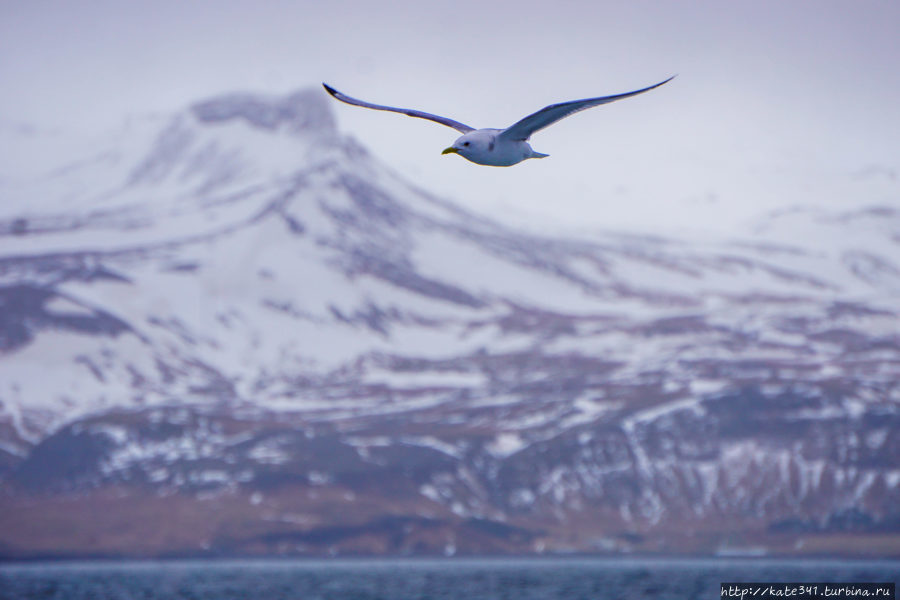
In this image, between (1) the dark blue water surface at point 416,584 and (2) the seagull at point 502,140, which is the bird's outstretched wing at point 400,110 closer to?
(2) the seagull at point 502,140

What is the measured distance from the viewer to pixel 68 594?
142 m

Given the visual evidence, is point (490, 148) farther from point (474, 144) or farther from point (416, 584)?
point (416, 584)

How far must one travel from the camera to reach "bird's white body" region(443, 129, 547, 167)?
34.0m

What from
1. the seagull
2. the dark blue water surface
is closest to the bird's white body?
the seagull

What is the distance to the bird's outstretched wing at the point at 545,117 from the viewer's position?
31453 millimetres

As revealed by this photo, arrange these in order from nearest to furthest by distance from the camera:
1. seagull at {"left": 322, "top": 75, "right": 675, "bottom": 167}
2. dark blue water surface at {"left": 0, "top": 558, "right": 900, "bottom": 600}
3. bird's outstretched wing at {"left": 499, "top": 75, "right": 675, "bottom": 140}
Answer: bird's outstretched wing at {"left": 499, "top": 75, "right": 675, "bottom": 140} → seagull at {"left": 322, "top": 75, "right": 675, "bottom": 167} → dark blue water surface at {"left": 0, "top": 558, "right": 900, "bottom": 600}

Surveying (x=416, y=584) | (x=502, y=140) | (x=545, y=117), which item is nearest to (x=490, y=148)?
(x=502, y=140)

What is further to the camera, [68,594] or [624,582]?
A: [624,582]

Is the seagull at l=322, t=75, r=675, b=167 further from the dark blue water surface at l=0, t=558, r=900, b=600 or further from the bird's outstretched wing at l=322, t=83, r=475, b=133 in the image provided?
the dark blue water surface at l=0, t=558, r=900, b=600

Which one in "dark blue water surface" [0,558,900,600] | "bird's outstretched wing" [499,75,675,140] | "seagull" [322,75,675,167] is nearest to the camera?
"bird's outstretched wing" [499,75,675,140]

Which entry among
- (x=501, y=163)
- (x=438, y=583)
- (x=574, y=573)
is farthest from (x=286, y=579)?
(x=501, y=163)

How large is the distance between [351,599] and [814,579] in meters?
59.7

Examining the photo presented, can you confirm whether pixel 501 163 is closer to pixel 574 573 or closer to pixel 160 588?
pixel 160 588

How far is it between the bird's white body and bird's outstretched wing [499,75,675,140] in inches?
8.0
